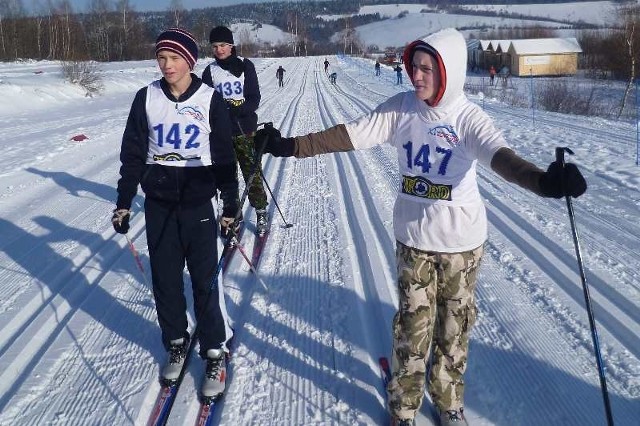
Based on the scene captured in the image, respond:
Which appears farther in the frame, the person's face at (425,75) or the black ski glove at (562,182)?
the person's face at (425,75)

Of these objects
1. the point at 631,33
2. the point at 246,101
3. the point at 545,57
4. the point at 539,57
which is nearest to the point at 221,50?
the point at 246,101

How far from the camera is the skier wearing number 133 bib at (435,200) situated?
2.28 metres

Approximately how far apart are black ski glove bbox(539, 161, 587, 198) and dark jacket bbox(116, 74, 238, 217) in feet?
5.83

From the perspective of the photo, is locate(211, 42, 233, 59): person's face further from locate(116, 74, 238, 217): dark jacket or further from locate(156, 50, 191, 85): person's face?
locate(156, 50, 191, 85): person's face

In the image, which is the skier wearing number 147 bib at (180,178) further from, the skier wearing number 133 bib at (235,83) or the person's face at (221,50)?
the person's face at (221,50)

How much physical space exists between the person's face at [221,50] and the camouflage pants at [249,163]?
2.62 feet

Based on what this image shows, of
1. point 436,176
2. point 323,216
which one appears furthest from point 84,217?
point 436,176

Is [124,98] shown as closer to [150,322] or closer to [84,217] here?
[84,217]

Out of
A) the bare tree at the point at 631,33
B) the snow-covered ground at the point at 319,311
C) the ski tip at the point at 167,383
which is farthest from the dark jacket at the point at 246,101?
the bare tree at the point at 631,33

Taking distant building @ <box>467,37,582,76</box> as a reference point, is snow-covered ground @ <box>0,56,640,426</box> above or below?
below

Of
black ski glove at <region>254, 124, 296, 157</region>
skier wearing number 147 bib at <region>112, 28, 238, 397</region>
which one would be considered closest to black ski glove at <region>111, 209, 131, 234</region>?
skier wearing number 147 bib at <region>112, 28, 238, 397</region>

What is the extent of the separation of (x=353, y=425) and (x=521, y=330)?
1476 millimetres

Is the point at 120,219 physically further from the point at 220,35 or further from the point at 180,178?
the point at 220,35

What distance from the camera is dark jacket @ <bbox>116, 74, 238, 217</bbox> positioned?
292 centimetres
